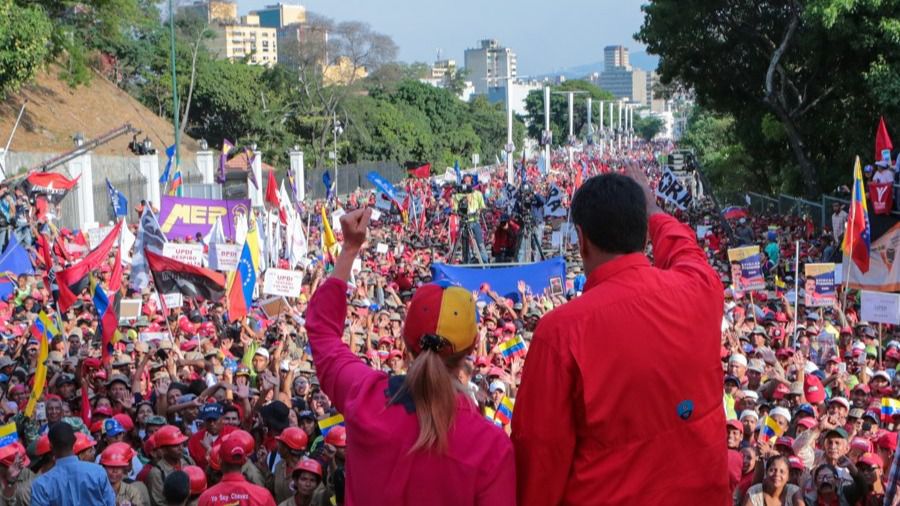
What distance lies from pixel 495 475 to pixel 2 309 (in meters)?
14.8

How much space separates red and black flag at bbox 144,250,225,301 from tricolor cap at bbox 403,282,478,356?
11.2 m

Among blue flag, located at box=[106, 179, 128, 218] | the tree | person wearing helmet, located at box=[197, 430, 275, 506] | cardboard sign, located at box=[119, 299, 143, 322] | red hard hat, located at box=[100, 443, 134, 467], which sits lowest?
cardboard sign, located at box=[119, 299, 143, 322]

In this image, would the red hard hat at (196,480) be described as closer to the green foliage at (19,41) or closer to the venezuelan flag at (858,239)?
the venezuelan flag at (858,239)

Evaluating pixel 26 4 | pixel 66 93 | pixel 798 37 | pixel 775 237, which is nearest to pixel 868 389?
pixel 775 237

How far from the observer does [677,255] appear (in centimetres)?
289

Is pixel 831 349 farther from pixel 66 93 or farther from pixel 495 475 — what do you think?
pixel 66 93

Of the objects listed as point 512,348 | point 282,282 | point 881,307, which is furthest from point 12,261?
point 881,307

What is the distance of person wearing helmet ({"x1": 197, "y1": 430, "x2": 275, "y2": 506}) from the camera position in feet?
16.3

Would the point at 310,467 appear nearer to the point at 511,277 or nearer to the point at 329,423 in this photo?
the point at 329,423

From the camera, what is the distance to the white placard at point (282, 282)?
552 inches

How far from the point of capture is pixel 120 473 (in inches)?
252

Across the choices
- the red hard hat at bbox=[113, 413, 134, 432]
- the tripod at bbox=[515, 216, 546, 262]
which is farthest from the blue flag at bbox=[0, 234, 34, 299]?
the tripod at bbox=[515, 216, 546, 262]

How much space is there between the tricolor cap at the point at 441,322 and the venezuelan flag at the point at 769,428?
544cm

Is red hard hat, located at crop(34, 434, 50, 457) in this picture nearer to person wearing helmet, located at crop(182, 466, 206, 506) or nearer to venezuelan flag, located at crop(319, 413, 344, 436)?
person wearing helmet, located at crop(182, 466, 206, 506)
